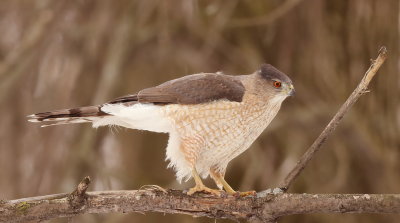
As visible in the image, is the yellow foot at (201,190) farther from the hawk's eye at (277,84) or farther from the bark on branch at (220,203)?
the hawk's eye at (277,84)

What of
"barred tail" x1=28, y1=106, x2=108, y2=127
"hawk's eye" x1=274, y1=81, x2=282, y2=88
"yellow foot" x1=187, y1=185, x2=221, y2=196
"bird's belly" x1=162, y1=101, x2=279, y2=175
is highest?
"hawk's eye" x1=274, y1=81, x2=282, y2=88

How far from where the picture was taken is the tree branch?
299 centimetres

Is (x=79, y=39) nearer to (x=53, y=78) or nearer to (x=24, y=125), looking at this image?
(x=53, y=78)

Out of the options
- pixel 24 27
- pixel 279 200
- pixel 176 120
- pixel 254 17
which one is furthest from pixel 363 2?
pixel 24 27

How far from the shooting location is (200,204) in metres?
3.53

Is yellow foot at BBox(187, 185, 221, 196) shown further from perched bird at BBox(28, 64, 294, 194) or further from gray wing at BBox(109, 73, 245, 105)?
gray wing at BBox(109, 73, 245, 105)

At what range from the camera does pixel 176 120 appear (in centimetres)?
401

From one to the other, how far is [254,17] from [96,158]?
2188 mm

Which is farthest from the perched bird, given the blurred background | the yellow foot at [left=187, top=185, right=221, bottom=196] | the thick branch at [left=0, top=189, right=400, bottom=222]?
the blurred background

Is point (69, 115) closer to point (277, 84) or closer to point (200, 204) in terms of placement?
point (200, 204)

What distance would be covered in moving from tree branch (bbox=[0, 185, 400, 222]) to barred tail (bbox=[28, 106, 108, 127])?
619mm

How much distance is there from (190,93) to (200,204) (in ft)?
2.72

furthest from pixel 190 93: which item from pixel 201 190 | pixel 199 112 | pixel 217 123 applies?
pixel 201 190

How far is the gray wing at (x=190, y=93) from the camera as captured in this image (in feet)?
13.1
